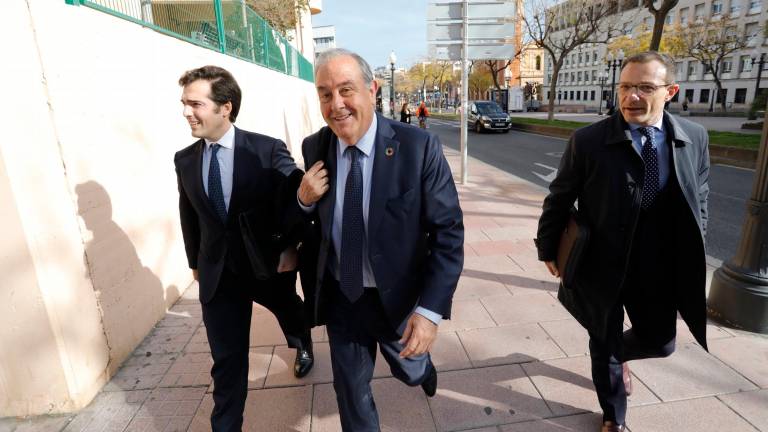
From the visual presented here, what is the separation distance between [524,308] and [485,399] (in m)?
1.36

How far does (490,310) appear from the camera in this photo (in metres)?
3.91

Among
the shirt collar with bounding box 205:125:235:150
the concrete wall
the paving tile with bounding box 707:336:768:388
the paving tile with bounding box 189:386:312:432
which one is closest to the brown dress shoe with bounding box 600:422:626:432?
the paving tile with bounding box 707:336:768:388

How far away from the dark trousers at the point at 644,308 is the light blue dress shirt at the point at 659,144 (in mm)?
41

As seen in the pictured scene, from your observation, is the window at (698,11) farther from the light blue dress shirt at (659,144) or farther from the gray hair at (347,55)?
the gray hair at (347,55)

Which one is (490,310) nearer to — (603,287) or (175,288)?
(603,287)

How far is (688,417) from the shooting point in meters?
2.49

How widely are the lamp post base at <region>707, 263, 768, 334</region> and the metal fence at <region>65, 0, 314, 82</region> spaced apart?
4938 millimetres

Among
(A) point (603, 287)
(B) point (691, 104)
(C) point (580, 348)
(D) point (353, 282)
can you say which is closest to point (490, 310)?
(C) point (580, 348)

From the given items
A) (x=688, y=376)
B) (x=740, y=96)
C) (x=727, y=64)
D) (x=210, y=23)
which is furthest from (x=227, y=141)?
(x=727, y=64)

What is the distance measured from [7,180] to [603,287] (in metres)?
3.03


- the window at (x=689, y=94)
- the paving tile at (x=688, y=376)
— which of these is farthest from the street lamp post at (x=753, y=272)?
Answer: the window at (x=689, y=94)

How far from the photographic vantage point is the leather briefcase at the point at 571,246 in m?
2.23

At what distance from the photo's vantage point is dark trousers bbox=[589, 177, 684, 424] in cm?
218

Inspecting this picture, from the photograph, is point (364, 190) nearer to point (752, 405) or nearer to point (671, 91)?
point (671, 91)
